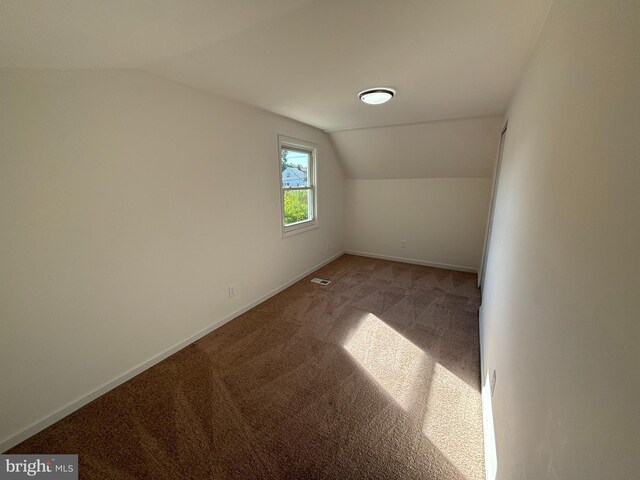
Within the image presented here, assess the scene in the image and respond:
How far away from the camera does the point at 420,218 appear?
14.4 ft

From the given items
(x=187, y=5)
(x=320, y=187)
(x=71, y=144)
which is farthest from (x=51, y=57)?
(x=320, y=187)

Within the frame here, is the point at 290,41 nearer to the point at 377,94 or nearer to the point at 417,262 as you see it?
the point at 377,94

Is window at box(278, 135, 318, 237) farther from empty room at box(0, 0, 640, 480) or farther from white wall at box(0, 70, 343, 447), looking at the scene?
white wall at box(0, 70, 343, 447)

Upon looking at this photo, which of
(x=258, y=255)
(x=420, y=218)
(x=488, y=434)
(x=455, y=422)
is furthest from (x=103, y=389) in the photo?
(x=420, y=218)

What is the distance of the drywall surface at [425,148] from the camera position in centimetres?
320

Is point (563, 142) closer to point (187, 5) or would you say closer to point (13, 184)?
point (187, 5)

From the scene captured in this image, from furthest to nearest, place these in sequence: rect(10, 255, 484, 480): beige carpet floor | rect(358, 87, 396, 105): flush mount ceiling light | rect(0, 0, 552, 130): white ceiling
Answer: rect(358, 87, 396, 105): flush mount ceiling light, rect(10, 255, 484, 480): beige carpet floor, rect(0, 0, 552, 130): white ceiling

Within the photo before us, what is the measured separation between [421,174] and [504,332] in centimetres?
332

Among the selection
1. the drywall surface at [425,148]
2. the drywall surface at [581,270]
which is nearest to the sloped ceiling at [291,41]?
the drywall surface at [581,270]

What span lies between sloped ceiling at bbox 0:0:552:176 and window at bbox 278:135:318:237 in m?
1.12

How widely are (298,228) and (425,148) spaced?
2175 millimetres

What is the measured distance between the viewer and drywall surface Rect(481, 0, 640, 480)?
429 millimetres

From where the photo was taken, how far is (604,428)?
44cm

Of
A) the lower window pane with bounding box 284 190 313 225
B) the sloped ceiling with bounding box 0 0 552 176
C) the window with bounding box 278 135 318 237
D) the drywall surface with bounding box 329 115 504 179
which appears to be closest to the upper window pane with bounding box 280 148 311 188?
the window with bounding box 278 135 318 237
